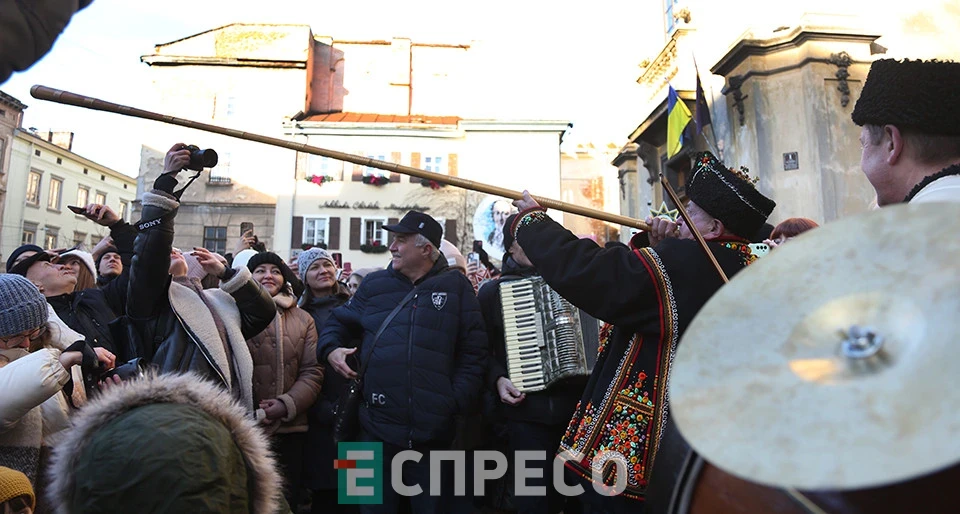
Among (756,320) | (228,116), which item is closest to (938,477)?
(756,320)

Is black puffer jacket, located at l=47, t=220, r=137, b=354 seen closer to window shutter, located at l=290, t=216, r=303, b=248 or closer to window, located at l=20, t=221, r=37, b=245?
window shutter, located at l=290, t=216, r=303, b=248

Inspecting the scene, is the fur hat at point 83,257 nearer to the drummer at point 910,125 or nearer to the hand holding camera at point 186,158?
the hand holding camera at point 186,158

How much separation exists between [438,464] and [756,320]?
3.31 metres

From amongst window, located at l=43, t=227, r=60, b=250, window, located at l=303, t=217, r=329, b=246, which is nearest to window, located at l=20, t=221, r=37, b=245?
window, located at l=43, t=227, r=60, b=250

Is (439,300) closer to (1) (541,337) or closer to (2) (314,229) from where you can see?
(1) (541,337)

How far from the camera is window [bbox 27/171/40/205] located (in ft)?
130

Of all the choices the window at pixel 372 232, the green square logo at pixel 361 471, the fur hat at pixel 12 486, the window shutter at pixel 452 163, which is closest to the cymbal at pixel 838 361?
the fur hat at pixel 12 486

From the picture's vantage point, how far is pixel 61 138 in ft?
145

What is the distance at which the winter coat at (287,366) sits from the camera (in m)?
4.44

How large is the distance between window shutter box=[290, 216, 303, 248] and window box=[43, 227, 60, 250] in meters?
19.7

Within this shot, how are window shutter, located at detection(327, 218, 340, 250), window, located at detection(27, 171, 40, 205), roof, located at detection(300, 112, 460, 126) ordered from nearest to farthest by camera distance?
window shutter, located at detection(327, 218, 340, 250) → roof, located at detection(300, 112, 460, 126) → window, located at detection(27, 171, 40, 205)

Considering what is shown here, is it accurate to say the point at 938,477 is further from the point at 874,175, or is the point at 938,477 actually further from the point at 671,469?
the point at 874,175

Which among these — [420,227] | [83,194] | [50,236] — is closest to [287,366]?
[420,227]

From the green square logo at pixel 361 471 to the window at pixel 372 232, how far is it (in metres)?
27.4
